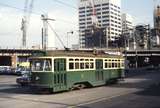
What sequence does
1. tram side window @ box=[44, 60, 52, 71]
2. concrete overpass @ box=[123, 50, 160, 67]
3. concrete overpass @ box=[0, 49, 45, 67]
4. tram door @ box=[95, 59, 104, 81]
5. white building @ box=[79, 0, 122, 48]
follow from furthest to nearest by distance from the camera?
1. concrete overpass @ box=[123, 50, 160, 67]
2. white building @ box=[79, 0, 122, 48]
3. concrete overpass @ box=[0, 49, 45, 67]
4. tram door @ box=[95, 59, 104, 81]
5. tram side window @ box=[44, 60, 52, 71]

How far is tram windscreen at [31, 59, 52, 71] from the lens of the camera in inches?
872

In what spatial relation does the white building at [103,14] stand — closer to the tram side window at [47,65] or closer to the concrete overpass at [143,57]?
the concrete overpass at [143,57]

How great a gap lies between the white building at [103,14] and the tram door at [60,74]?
292 ft

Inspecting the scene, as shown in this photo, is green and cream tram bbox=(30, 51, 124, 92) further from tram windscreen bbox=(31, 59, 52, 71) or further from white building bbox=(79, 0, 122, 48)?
white building bbox=(79, 0, 122, 48)

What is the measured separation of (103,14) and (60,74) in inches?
3815

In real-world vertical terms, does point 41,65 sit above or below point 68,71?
above

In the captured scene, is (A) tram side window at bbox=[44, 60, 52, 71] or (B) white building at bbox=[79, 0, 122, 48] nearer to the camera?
(A) tram side window at bbox=[44, 60, 52, 71]

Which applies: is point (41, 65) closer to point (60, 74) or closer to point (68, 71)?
Answer: point (60, 74)

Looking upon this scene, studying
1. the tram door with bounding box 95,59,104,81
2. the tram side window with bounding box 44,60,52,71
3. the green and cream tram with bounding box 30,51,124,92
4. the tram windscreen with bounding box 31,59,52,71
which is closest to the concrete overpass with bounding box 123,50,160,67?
the tram door with bounding box 95,59,104,81

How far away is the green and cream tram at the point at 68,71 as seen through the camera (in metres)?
21.9

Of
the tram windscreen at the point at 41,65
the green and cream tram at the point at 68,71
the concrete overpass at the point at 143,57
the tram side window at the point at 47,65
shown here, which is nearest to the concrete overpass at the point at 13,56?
the concrete overpass at the point at 143,57

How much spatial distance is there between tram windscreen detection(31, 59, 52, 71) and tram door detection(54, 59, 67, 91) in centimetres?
44

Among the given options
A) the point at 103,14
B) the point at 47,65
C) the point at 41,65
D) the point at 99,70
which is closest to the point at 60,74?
the point at 47,65

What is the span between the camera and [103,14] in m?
118
